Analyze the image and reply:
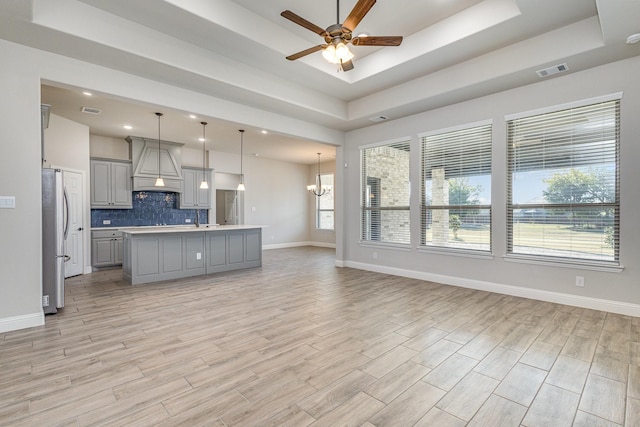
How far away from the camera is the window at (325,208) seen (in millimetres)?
10695

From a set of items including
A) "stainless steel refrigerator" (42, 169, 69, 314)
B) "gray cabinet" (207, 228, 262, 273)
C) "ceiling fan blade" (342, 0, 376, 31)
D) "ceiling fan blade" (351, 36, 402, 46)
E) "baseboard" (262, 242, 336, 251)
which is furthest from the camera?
"baseboard" (262, 242, 336, 251)

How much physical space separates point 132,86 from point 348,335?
391 centimetres

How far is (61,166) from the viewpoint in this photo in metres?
5.73

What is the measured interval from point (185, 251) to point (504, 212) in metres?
5.40

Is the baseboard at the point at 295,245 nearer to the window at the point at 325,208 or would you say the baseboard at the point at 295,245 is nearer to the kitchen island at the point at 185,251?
the window at the point at 325,208

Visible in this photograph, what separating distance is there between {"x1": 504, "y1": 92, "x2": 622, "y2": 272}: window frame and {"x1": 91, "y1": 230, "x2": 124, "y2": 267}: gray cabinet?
775 cm

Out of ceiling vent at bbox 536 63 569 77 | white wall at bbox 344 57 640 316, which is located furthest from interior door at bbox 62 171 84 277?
ceiling vent at bbox 536 63 569 77

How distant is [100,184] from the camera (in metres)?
6.71

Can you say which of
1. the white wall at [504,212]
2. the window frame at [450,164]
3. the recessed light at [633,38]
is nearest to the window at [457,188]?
the window frame at [450,164]

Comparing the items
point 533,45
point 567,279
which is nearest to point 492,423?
point 567,279

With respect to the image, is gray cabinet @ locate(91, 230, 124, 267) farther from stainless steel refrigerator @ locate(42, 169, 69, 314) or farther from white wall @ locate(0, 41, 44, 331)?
white wall @ locate(0, 41, 44, 331)

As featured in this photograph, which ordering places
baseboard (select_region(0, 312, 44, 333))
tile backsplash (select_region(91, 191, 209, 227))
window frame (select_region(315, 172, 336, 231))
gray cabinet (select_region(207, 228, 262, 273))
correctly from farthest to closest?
window frame (select_region(315, 172, 336, 231)) < tile backsplash (select_region(91, 191, 209, 227)) < gray cabinet (select_region(207, 228, 262, 273)) < baseboard (select_region(0, 312, 44, 333))

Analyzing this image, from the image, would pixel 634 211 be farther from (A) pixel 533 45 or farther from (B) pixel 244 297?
(B) pixel 244 297

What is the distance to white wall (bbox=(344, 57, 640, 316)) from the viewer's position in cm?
346
